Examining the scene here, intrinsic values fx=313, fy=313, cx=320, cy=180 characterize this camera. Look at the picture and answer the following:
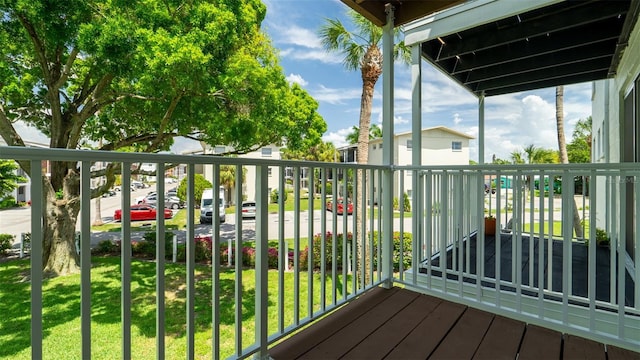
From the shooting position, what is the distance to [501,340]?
1700 millimetres

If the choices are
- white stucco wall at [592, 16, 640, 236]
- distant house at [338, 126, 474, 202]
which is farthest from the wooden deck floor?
distant house at [338, 126, 474, 202]

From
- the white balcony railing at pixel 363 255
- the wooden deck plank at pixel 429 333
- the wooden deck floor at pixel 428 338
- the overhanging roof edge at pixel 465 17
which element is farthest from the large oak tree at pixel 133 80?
the wooden deck plank at pixel 429 333

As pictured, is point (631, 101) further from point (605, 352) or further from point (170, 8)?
point (170, 8)

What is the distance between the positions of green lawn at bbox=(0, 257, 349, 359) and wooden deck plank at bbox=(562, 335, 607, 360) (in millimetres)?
2702

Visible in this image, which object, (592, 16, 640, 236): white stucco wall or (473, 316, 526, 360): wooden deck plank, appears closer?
(473, 316, 526, 360): wooden deck plank

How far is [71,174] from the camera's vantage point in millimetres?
7629

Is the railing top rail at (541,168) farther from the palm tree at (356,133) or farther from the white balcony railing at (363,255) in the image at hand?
the palm tree at (356,133)

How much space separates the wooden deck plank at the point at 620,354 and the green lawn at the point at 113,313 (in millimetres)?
2840

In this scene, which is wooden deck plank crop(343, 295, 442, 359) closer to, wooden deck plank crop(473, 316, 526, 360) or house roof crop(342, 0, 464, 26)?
wooden deck plank crop(473, 316, 526, 360)

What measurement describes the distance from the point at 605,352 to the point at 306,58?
22.1 m

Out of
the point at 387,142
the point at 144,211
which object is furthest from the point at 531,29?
the point at 144,211

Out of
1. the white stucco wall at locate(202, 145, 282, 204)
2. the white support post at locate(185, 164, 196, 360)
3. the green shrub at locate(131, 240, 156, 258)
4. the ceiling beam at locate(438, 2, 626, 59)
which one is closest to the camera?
the white support post at locate(185, 164, 196, 360)

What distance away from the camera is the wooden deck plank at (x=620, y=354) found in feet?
5.08

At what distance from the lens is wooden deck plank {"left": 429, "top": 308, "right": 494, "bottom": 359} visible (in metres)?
1.56
